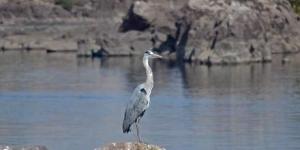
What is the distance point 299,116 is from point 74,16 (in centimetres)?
5110

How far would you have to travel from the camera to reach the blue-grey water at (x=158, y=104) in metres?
28.4

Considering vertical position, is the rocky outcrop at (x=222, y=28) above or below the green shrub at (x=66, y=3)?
above

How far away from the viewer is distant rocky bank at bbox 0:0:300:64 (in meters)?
55.4

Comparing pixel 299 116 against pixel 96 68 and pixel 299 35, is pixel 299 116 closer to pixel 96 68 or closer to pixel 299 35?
pixel 96 68

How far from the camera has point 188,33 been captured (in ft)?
190

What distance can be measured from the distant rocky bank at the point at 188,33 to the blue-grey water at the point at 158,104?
1.40m

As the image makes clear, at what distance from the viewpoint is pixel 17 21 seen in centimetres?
7981

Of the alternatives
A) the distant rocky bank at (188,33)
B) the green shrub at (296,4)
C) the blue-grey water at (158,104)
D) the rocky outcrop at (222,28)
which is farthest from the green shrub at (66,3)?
the blue-grey water at (158,104)

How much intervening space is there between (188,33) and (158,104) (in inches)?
817

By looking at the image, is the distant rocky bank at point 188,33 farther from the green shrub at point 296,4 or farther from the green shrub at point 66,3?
the green shrub at point 66,3

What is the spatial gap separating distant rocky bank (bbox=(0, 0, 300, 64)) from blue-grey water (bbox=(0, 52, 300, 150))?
1402mm

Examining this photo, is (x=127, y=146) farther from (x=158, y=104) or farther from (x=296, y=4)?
(x=296, y=4)

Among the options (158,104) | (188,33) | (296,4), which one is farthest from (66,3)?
(158,104)

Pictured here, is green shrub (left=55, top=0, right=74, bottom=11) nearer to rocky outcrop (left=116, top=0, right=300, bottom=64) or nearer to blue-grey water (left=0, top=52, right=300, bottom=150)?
rocky outcrop (left=116, top=0, right=300, bottom=64)
